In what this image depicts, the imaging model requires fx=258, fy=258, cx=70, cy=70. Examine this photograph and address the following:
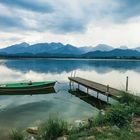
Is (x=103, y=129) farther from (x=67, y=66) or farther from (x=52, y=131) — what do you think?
(x=67, y=66)

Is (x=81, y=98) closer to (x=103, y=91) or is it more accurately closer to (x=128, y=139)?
(x=103, y=91)

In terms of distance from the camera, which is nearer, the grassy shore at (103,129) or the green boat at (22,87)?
the grassy shore at (103,129)

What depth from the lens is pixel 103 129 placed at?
37.9 feet

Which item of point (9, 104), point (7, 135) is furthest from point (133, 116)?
point (9, 104)

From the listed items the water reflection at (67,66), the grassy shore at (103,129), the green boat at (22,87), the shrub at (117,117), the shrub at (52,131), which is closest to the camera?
the grassy shore at (103,129)

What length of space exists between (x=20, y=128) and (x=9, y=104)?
9.74 m

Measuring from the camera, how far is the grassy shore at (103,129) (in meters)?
10.5

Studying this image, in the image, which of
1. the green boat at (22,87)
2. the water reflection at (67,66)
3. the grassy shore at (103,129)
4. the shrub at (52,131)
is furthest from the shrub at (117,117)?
the water reflection at (67,66)

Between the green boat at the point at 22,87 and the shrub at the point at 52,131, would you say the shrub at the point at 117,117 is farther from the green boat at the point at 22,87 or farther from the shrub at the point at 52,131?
the green boat at the point at 22,87

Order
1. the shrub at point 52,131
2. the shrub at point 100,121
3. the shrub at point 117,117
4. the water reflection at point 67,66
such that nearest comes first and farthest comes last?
the shrub at point 52,131
the shrub at point 117,117
the shrub at point 100,121
the water reflection at point 67,66

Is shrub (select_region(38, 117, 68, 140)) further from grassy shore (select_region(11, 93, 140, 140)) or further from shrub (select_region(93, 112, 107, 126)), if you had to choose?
shrub (select_region(93, 112, 107, 126))

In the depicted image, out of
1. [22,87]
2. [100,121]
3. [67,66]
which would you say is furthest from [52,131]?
[67,66]

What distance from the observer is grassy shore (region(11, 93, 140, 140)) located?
10549 millimetres

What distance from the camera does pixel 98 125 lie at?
12.7 meters
